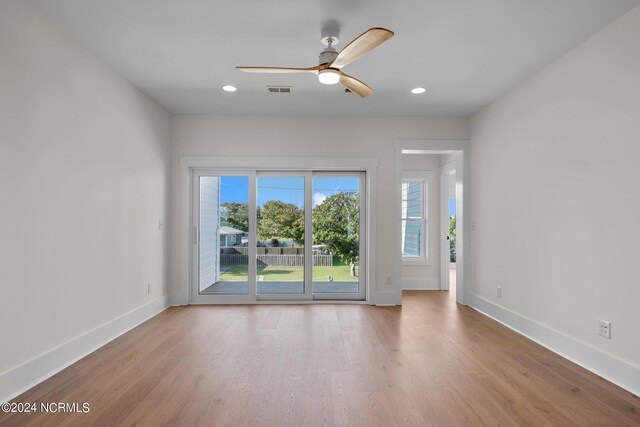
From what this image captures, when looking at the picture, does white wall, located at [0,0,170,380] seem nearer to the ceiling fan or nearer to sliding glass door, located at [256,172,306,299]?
the ceiling fan

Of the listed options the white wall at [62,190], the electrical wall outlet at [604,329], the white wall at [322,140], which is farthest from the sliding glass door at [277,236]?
the electrical wall outlet at [604,329]

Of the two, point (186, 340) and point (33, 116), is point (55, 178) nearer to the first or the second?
point (33, 116)

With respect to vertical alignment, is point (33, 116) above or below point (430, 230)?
above

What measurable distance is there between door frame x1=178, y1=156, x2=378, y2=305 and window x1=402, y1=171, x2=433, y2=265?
1401 millimetres

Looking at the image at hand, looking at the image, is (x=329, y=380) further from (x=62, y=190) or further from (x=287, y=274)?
(x=287, y=274)

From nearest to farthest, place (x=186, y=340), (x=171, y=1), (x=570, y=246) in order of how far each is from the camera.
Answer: (x=171, y=1) → (x=570, y=246) → (x=186, y=340)

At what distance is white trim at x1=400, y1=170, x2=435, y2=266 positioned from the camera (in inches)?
242

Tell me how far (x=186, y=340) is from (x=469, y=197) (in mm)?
4034

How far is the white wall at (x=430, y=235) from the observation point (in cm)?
614

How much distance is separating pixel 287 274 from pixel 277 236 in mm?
568

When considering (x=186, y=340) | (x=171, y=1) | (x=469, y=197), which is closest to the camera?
(x=171, y=1)

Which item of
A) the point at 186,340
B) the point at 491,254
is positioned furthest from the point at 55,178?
the point at 491,254

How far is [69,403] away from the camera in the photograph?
89.0 inches

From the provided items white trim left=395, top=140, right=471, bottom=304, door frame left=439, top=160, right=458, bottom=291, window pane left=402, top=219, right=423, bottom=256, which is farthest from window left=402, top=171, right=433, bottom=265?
white trim left=395, top=140, right=471, bottom=304
